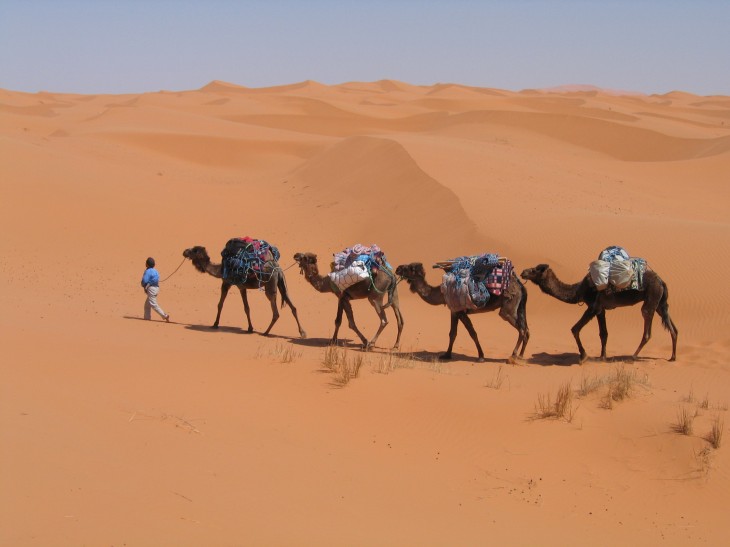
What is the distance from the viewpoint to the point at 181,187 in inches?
1216

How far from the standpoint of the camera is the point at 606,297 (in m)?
13.6

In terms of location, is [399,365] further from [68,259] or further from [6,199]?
[6,199]

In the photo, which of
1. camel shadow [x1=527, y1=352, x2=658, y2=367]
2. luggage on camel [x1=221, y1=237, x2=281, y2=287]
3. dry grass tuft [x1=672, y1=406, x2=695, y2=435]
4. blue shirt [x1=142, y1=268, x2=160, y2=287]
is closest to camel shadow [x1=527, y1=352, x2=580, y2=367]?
camel shadow [x1=527, y1=352, x2=658, y2=367]

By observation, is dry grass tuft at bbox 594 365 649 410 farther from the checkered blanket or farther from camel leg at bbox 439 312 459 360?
camel leg at bbox 439 312 459 360

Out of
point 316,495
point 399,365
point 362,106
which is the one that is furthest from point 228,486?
point 362,106

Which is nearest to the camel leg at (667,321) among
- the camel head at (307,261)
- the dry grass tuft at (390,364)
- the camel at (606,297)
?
the camel at (606,297)

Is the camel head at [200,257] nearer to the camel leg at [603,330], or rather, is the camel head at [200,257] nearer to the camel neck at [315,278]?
the camel neck at [315,278]

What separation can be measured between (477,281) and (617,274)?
216 cm

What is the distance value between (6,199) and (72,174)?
3.78 m

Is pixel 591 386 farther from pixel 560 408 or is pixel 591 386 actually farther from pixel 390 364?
pixel 390 364

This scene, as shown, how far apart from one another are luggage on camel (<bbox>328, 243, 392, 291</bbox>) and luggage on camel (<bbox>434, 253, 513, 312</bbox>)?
1.31 meters

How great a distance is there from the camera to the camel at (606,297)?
13477 millimetres

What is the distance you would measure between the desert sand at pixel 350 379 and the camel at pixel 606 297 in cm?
64

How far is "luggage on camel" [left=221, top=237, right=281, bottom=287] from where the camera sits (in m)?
15.0
